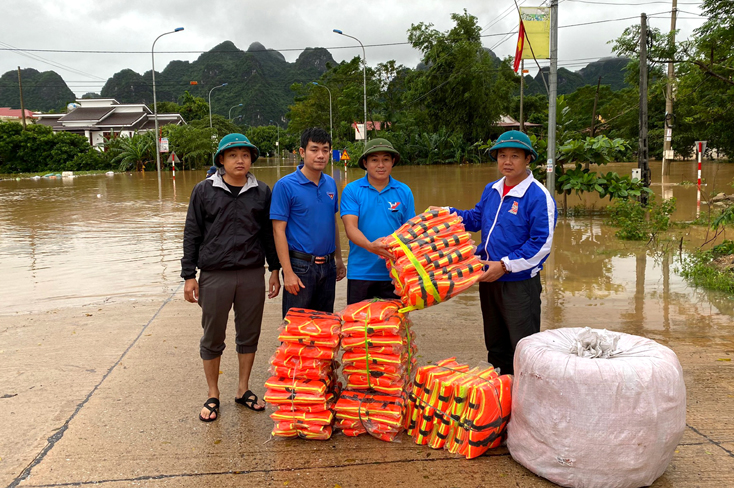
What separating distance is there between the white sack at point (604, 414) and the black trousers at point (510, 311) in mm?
665

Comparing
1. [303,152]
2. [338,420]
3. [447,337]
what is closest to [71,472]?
[338,420]

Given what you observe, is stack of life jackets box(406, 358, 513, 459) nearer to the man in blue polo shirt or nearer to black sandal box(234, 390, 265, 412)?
the man in blue polo shirt

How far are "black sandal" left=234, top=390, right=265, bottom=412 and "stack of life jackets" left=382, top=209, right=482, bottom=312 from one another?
1303 millimetres

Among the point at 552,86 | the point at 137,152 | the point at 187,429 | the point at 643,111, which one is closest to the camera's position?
the point at 187,429

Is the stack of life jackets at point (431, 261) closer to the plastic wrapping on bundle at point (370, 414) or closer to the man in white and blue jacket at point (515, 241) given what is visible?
the man in white and blue jacket at point (515, 241)

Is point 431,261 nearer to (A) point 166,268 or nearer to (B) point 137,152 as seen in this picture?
(A) point 166,268

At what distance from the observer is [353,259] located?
3879mm

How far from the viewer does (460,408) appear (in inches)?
128

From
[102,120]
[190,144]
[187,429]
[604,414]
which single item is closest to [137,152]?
[190,144]

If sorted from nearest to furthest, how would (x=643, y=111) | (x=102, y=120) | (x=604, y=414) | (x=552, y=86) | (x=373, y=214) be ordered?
1. (x=604, y=414)
2. (x=373, y=214)
3. (x=552, y=86)
4. (x=643, y=111)
5. (x=102, y=120)

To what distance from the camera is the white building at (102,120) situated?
5972 centimetres

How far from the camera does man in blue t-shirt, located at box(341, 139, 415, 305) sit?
3740 mm

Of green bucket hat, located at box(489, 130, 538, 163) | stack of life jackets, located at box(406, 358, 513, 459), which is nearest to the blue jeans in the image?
stack of life jackets, located at box(406, 358, 513, 459)

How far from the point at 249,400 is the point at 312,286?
0.92m
